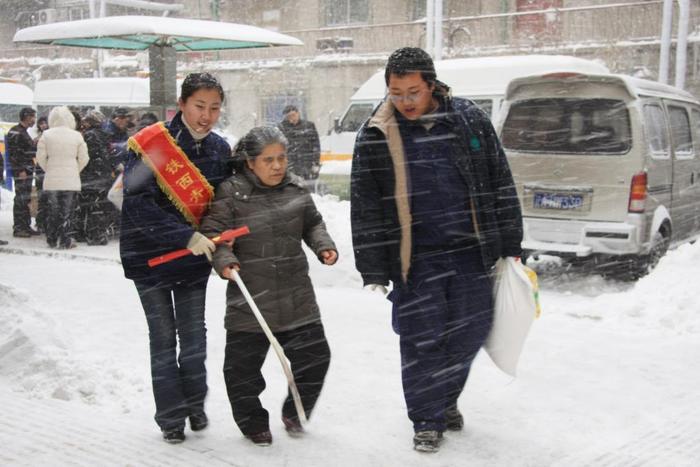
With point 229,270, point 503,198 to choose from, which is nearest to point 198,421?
point 229,270

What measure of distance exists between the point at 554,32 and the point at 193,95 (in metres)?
20.8

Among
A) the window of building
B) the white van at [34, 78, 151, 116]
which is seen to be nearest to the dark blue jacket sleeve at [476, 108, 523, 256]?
the white van at [34, 78, 151, 116]

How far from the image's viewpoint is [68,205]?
10.0 m

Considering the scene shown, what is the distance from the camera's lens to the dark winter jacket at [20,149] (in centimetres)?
1100

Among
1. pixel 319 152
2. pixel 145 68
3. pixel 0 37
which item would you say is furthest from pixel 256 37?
pixel 0 37

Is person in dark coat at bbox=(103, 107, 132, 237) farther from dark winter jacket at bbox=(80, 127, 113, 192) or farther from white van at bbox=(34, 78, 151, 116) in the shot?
white van at bbox=(34, 78, 151, 116)

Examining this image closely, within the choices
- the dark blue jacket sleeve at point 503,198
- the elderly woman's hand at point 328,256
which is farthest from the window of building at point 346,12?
the elderly woman's hand at point 328,256

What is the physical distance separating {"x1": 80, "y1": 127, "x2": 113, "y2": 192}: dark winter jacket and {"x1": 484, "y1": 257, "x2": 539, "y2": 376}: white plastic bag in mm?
7705

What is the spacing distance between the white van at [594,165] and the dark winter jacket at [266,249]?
440 cm

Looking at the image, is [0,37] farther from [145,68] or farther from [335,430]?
[335,430]

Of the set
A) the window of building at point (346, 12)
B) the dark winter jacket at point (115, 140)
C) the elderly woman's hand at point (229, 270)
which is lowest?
the elderly woman's hand at point (229, 270)

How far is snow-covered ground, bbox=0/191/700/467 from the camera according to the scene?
3.91m

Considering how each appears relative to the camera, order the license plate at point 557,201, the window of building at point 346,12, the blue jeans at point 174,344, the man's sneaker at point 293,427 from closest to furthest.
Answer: the blue jeans at point 174,344
the man's sneaker at point 293,427
the license plate at point 557,201
the window of building at point 346,12

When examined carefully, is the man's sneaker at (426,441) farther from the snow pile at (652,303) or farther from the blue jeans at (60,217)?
the blue jeans at (60,217)
